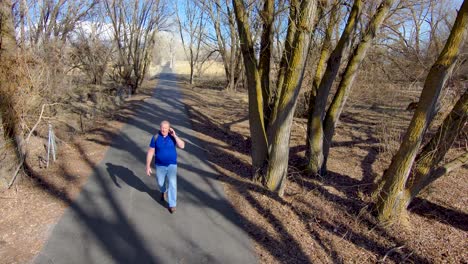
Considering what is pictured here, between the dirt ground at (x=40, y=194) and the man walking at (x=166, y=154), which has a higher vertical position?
the man walking at (x=166, y=154)

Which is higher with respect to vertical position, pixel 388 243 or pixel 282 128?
pixel 282 128

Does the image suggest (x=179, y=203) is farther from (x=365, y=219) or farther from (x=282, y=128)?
(x=365, y=219)

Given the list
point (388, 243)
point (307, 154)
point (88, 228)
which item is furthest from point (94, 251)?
point (307, 154)

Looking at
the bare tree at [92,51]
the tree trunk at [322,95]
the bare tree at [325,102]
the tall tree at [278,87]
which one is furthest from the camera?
the bare tree at [92,51]

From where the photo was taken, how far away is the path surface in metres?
4.24

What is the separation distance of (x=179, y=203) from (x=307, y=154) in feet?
12.8

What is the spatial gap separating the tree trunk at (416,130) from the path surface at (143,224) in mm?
2814

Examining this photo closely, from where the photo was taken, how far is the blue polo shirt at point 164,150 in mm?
5164

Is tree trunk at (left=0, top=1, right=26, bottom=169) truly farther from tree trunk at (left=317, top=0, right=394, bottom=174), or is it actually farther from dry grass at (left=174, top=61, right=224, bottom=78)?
dry grass at (left=174, top=61, right=224, bottom=78)

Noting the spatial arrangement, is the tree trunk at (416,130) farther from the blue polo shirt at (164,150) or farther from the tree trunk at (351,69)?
the blue polo shirt at (164,150)

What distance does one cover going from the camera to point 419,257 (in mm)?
4762

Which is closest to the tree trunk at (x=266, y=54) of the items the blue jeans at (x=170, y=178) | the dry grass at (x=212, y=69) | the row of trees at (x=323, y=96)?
the row of trees at (x=323, y=96)

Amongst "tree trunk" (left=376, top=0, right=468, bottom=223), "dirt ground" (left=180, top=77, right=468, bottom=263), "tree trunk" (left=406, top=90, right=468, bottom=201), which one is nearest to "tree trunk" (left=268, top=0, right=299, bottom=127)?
"dirt ground" (left=180, top=77, right=468, bottom=263)

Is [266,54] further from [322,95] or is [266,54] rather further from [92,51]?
[92,51]
